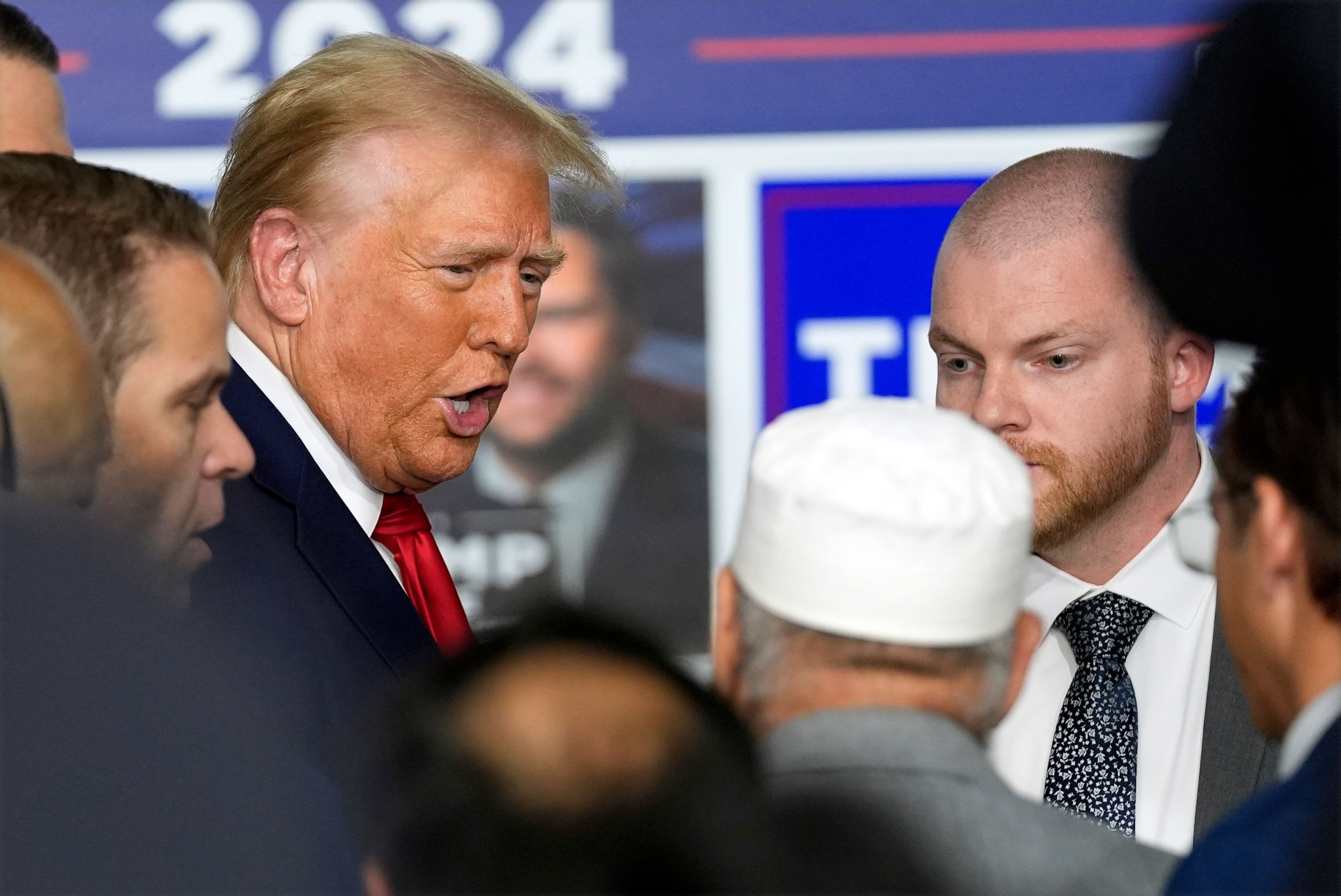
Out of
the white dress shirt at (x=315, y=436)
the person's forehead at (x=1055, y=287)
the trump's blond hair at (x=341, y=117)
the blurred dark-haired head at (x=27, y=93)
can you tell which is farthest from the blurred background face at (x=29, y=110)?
the person's forehead at (x=1055, y=287)

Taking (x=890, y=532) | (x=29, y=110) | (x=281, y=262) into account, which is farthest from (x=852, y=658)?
(x=29, y=110)

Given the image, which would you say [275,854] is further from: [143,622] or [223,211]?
[223,211]

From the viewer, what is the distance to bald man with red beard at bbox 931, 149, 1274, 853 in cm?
167

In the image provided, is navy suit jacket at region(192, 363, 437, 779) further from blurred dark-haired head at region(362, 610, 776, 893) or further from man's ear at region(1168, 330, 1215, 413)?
man's ear at region(1168, 330, 1215, 413)

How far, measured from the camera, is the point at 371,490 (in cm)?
190

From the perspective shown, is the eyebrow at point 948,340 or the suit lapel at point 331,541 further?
the eyebrow at point 948,340

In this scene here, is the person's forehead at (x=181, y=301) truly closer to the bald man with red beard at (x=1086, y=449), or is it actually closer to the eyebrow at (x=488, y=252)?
the eyebrow at (x=488, y=252)

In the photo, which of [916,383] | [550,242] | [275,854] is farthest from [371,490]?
[916,383]

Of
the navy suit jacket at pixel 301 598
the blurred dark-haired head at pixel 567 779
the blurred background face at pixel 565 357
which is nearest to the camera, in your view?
the blurred dark-haired head at pixel 567 779

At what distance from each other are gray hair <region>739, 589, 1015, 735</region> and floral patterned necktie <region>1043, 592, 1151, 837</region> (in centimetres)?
65

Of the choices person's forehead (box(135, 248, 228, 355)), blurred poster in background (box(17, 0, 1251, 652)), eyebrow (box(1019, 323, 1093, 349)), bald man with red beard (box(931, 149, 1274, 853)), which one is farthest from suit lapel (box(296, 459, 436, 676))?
blurred poster in background (box(17, 0, 1251, 652))

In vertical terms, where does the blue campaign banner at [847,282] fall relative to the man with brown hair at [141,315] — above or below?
below

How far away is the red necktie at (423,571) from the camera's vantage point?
1.82m

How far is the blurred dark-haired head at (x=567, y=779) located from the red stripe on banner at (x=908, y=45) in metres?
2.40
